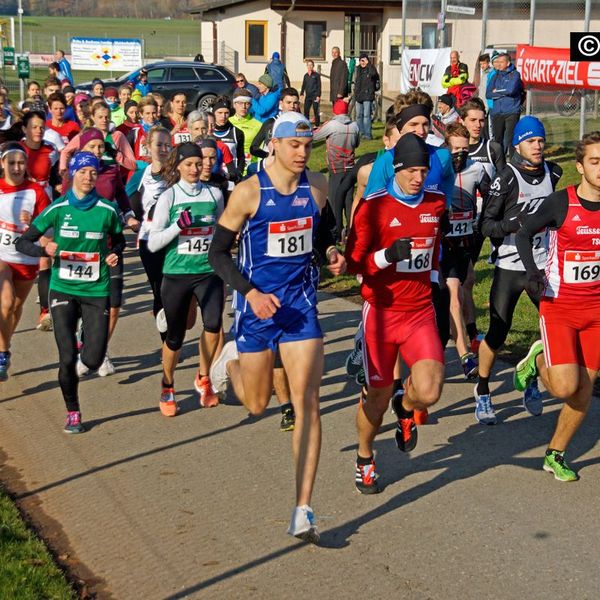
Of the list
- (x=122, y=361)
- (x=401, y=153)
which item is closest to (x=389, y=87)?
(x=122, y=361)

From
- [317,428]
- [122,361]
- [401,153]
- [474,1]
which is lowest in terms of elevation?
[122,361]

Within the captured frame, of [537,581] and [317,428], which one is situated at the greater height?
[317,428]

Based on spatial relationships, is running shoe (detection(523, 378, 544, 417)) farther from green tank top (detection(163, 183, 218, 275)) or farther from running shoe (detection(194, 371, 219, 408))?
green tank top (detection(163, 183, 218, 275))

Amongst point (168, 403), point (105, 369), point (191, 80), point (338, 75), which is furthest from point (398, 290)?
point (191, 80)

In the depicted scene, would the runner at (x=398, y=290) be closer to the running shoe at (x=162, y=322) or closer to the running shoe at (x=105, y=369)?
the running shoe at (x=162, y=322)

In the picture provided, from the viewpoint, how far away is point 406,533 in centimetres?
588

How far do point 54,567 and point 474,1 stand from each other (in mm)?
19643

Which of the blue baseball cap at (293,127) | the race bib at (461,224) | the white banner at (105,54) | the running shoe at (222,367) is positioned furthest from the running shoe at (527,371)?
the white banner at (105,54)

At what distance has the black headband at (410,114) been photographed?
736 cm

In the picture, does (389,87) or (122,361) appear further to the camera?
(389,87)

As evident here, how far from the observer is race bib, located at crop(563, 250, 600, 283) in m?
6.62

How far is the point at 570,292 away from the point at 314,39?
40.2 meters

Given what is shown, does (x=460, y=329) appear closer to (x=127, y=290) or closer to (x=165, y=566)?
(x=165, y=566)

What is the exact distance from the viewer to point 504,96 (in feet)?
63.9
